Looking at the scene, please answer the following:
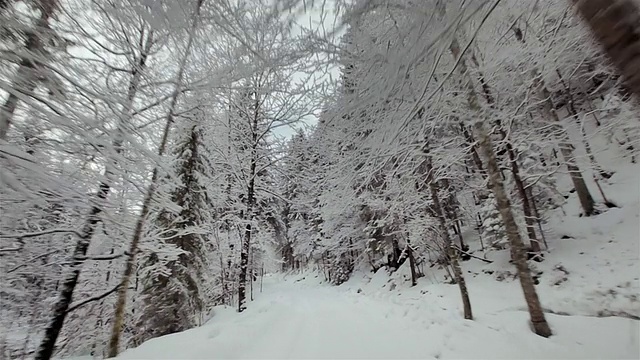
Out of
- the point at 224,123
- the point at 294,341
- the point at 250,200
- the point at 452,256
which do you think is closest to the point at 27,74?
the point at 294,341

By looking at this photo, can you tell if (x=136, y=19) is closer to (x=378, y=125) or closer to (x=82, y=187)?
(x=82, y=187)

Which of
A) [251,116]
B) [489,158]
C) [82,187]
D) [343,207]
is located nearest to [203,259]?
[251,116]

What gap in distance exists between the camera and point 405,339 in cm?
561

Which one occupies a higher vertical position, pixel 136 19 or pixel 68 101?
pixel 136 19

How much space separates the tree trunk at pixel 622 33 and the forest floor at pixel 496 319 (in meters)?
3.85

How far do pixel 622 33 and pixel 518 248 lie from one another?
402cm

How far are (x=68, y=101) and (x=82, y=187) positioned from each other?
129cm

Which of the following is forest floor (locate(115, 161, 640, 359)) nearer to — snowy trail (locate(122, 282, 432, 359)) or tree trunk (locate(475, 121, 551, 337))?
snowy trail (locate(122, 282, 432, 359))

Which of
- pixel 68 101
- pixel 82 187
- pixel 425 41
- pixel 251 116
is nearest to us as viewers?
pixel 68 101

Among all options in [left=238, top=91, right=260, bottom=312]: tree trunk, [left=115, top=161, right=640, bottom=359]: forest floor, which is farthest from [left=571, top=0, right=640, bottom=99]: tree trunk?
[left=238, top=91, right=260, bottom=312]: tree trunk

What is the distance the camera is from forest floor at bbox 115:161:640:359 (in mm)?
4426

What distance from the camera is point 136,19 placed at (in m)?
3.46

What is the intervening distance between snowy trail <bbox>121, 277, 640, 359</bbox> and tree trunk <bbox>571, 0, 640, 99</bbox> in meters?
3.87

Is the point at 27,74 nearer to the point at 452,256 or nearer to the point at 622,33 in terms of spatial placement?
the point at 622,33
